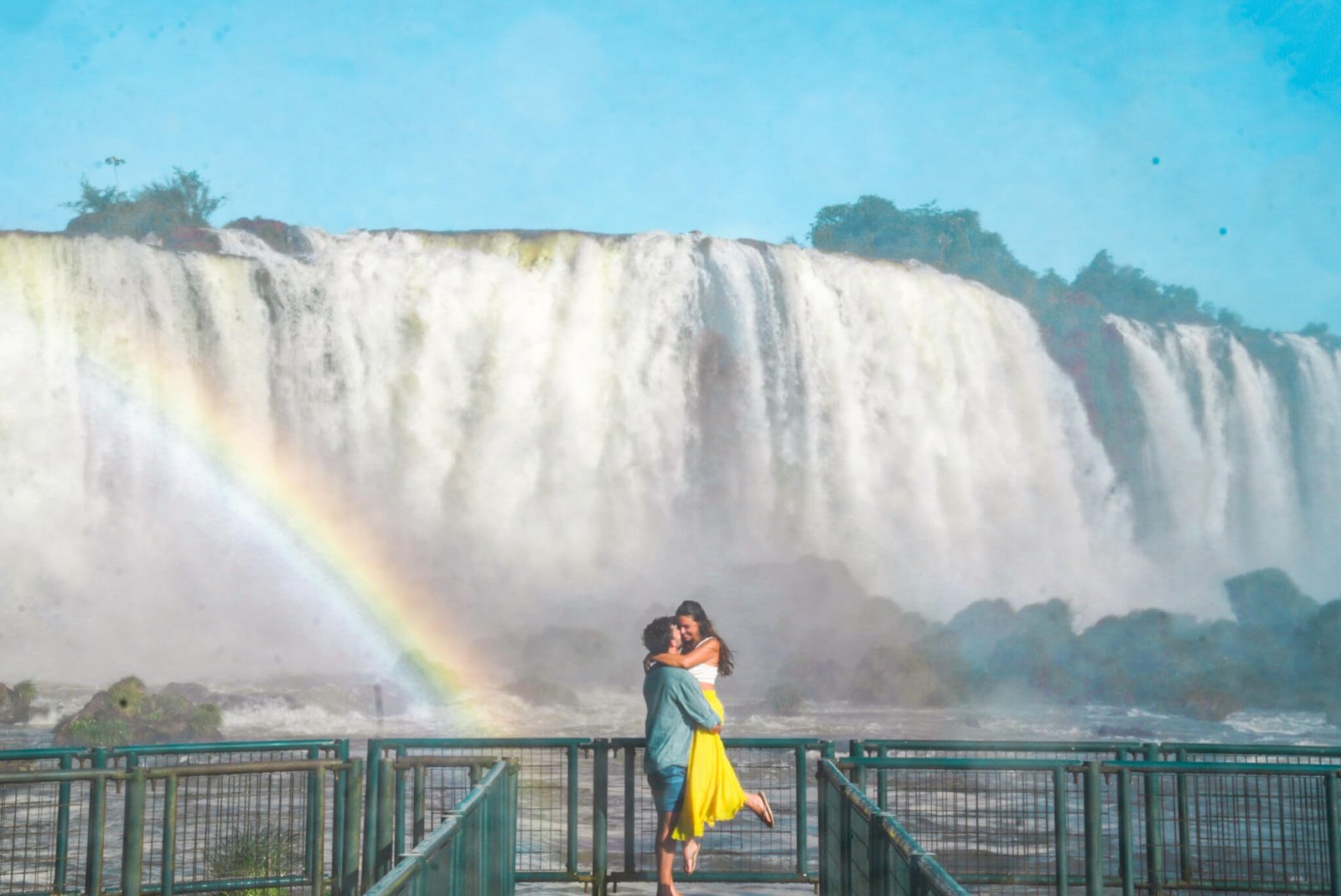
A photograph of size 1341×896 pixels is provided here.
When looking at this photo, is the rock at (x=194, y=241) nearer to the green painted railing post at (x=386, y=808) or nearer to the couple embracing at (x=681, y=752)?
the couple embracing at (x=681, y=752)

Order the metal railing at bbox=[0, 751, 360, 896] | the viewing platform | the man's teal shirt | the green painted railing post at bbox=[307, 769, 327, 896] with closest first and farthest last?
the viewing platform, the metal railing at bbox=[0, 751, 360, 896], the green painted railing post at bbox=[307, 769, 327, 896], the man's teal shirt

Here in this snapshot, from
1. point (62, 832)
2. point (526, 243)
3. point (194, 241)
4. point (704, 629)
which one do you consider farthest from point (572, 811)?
point (194, 241)

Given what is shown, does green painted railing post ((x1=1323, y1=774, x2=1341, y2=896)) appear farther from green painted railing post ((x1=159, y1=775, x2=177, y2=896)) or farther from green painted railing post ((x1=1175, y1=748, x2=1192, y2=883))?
green painted railing post ((x1=159, y1=775, x2=177, y2=896))

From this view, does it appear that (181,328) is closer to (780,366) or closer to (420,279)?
(420,279)

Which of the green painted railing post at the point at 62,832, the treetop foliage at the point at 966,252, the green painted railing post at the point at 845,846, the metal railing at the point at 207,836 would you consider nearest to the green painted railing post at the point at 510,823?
the metal railing at the point at 207,836

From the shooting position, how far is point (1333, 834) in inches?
271

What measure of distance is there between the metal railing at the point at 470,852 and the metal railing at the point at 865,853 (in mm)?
1246

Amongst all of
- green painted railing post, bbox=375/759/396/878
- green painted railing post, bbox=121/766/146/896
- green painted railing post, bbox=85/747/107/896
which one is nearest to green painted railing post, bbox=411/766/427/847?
green painted railing post, bbox=375/759/396/878

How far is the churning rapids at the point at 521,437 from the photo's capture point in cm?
2783

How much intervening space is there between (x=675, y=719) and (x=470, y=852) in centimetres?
291

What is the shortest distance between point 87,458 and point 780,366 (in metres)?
14.9

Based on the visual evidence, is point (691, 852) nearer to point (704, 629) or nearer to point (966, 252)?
point (704, 629)

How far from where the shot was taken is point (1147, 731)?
28.1 metres

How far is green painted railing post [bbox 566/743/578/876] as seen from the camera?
8.20 meters
